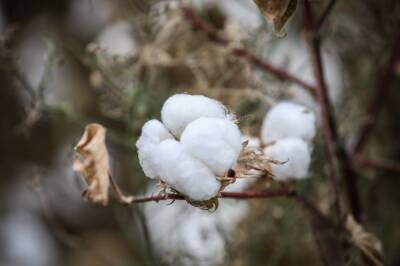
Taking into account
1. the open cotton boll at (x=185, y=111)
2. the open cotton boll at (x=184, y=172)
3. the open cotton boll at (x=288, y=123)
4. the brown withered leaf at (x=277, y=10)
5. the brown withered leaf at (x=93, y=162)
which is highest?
the brown withered leaf at (x=277, y=10)

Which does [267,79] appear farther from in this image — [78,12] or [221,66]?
[78,12]

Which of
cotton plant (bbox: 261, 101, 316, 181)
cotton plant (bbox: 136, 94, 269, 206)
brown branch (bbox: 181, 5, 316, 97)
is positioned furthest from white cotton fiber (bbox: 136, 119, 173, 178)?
brown branch (bbox: 181, 5, 316, 97)

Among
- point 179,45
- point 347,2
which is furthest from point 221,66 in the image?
point 347,2

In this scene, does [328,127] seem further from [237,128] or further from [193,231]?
[193,231]

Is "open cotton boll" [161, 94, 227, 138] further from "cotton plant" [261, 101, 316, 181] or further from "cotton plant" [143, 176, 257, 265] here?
"cotton plant" [143, 176, 257, 265]

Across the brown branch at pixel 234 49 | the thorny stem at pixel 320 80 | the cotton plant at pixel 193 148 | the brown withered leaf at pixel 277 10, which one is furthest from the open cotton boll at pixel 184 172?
the brown branch at pixel 234 49

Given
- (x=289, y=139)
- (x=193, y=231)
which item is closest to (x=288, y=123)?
(x=289, y=139)

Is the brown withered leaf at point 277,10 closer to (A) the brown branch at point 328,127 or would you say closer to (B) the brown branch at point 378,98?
(A) the brown branch at point 328,127

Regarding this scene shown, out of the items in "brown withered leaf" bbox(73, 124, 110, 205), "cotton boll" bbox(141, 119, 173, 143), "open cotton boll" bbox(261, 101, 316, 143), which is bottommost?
"open cotton boll" bbox(261, 101, 316, 143)
